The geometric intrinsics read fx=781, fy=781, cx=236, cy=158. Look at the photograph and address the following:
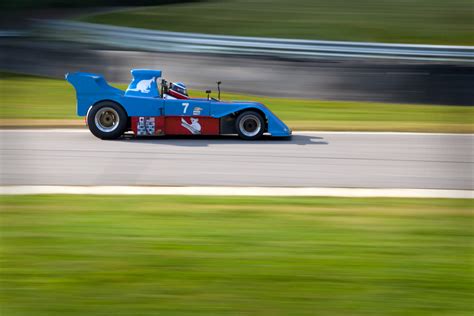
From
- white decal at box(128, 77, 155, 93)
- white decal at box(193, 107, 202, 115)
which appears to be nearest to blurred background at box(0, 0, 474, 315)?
white decal at box(193, 107, 202, 115)

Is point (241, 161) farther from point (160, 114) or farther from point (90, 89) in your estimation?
point (90, 89)

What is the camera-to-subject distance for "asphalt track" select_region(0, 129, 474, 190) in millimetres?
9305

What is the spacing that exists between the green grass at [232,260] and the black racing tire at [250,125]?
482 cm

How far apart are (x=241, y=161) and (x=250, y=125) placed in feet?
6.30

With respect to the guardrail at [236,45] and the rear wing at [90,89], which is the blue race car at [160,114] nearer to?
the rear wing at [90,89]

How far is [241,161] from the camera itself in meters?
10.6

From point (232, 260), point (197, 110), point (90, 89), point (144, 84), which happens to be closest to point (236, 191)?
point (232, 260)

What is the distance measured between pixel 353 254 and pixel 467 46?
46.6 ft

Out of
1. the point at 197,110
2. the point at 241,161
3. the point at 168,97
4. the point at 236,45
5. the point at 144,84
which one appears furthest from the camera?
the point at 236,45

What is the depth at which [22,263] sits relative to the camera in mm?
5156

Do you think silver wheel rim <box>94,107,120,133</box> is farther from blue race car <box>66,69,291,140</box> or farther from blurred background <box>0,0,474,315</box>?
blurred background <box>0,0,474,315</box>

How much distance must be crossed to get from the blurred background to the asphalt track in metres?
0.04

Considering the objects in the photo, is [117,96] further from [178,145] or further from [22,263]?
[22,263]

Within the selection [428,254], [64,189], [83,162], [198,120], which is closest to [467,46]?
[198,120]
